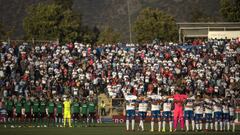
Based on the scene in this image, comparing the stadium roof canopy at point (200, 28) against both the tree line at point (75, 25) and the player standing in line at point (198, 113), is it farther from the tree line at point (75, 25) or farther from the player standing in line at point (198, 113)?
the tree line at point (75, 25)

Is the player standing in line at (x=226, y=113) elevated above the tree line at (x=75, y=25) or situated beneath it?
situated beneath

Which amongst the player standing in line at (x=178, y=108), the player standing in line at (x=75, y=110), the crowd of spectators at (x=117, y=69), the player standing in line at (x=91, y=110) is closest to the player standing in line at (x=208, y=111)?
the player standing in line at (x=178, y=108)

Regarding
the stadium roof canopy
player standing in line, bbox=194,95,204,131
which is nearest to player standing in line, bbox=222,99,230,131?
player standing in line, bbox=194,95,204,131

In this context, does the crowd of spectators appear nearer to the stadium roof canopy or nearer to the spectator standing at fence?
the spectator standing at fence

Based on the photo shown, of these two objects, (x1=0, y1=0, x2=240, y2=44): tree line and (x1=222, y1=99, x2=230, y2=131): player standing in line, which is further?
(x1=0, y1=0, x2=240, y2=44): tree line

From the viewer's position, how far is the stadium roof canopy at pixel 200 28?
9300 cm

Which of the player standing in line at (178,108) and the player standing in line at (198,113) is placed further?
the player standing in line at (198,113)

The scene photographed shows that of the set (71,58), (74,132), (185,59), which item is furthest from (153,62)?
(74,132)

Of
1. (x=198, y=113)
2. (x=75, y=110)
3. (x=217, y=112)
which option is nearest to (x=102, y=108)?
(x=75, y=110)

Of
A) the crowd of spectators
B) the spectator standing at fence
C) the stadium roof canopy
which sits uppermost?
the stadium roof canopy

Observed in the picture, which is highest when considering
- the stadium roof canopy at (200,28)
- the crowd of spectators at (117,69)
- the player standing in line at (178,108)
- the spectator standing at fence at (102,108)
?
the stadium roof canopy at (200,28)

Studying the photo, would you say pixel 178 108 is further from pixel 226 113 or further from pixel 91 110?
pixel 91 110

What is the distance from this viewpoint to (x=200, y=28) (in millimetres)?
94062

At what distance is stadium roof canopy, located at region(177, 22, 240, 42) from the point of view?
305 ft
